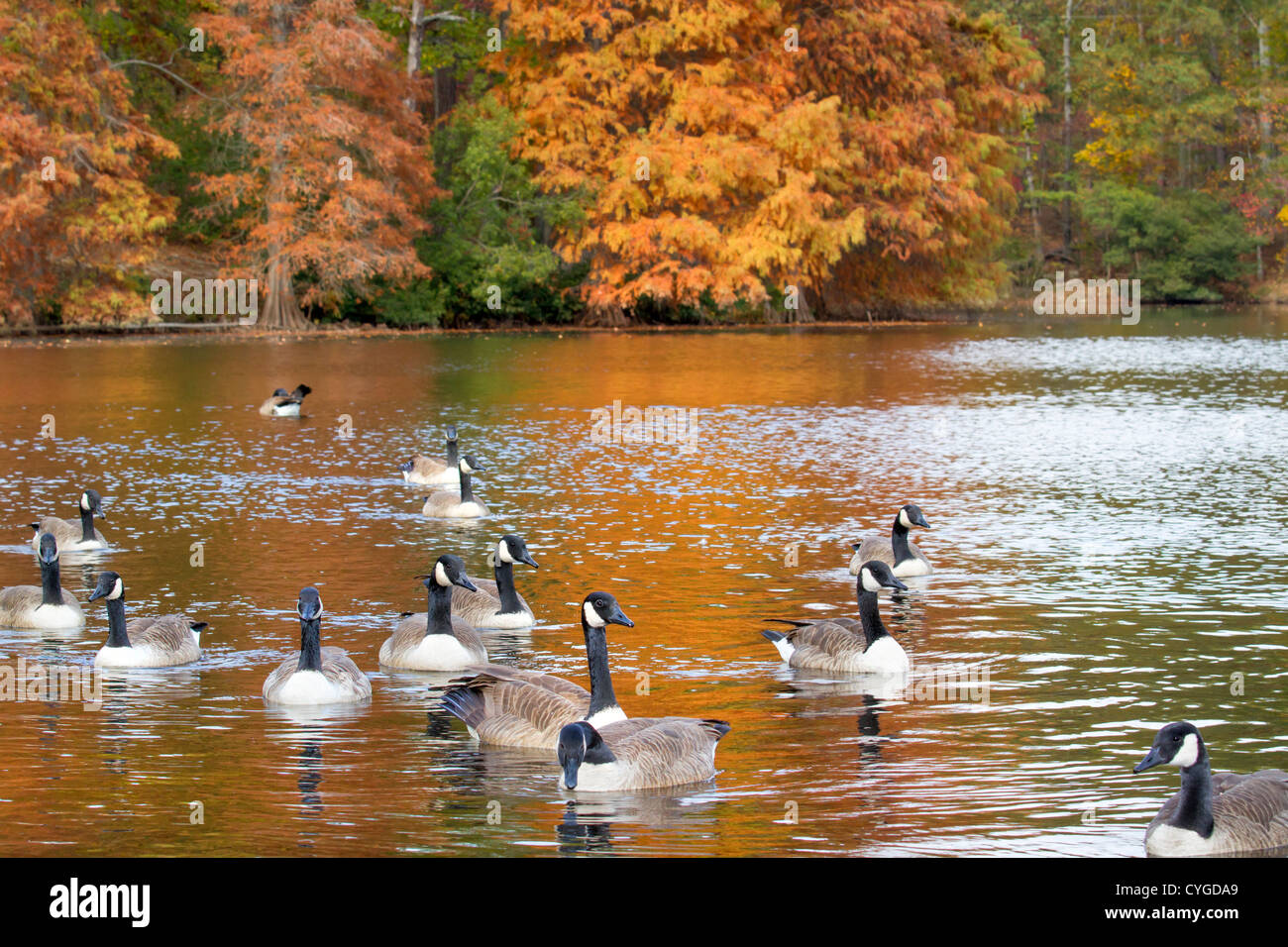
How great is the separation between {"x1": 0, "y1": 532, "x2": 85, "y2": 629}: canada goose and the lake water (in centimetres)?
21

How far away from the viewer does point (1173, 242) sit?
232 feet

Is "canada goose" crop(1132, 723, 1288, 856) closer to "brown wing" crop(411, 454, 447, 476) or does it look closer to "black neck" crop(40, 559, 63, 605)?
"black neck" crop(40, 559, 63, 605)

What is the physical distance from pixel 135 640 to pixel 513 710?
3179 mm

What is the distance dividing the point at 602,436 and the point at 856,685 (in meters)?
14.4

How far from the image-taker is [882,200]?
5500 cm

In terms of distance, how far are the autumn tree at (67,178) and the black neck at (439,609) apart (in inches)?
1437

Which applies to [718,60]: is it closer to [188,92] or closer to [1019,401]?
[188,92]

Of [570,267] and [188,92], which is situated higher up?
[188,92]

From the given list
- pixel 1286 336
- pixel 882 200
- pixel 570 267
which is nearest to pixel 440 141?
pixel 570 267

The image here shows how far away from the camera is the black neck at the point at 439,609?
1116 cm

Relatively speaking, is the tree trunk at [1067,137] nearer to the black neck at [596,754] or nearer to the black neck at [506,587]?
the black neck at [506,587]

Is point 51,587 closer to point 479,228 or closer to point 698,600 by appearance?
point 698,600

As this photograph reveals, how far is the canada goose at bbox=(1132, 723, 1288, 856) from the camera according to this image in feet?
24.8

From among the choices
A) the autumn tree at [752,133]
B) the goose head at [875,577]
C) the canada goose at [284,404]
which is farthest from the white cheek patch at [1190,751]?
the autumn tree at [752,133]
